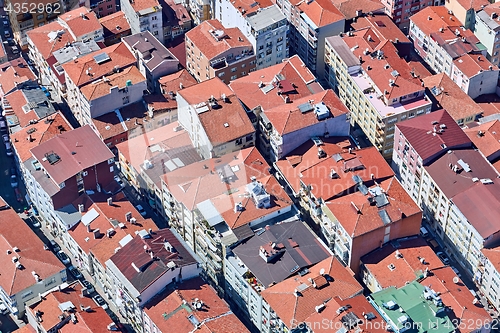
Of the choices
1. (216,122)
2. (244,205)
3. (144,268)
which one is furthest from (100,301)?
(216,122)

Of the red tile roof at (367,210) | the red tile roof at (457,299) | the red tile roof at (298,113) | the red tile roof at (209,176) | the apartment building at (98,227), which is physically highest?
the red tile roof at (298,113)

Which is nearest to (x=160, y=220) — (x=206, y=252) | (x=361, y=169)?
(x=206, y=252)

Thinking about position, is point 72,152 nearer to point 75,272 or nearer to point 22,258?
point 75,272

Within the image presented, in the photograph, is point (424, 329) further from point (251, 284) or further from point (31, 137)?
point (31, 137)

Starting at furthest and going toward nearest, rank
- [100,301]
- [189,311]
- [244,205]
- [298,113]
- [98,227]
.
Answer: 1. [298,113]
2. [98,227]
3. [100,301]
4. [244,205]
5. [189,311]

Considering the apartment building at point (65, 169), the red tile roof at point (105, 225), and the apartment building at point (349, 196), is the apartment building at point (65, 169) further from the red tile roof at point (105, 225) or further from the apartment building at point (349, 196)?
the apartment building at point (349, 196)

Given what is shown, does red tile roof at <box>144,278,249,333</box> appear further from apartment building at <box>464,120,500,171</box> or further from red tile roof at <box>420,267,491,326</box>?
apartment building at <box>464,120,500,171</box>

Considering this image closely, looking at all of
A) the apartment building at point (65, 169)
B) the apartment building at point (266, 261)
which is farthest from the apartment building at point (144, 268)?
the apartment building at point (65, 169)
